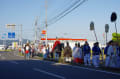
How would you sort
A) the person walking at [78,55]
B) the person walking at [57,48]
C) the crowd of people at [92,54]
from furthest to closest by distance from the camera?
the person walking at [57,48] < the person walking at [78,55] < the crowd of people at [92,54]

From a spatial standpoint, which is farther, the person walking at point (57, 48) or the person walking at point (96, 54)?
the person walking at point (57, 48)

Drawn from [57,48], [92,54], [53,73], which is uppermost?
[57,48]

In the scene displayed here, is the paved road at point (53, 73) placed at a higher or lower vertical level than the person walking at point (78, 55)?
lower

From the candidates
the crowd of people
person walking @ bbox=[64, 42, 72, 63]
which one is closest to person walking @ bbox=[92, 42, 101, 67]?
the crowd of people

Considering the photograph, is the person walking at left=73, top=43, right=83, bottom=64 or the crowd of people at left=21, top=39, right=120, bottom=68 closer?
the crowd of people at left=21, top=39, right=120, bottom=68

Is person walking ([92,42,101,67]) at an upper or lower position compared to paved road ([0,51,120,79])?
upper

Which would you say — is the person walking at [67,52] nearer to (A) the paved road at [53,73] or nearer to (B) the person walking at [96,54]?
(B) the person walking at [96,54]

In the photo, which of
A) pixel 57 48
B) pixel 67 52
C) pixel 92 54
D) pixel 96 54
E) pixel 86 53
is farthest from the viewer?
pixel 57 48

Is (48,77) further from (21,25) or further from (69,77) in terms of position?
(21,25)

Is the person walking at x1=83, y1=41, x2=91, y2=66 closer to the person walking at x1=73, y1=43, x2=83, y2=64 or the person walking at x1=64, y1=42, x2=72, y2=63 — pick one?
the person walking at x1=73, y1=43, x2=83, y2=64

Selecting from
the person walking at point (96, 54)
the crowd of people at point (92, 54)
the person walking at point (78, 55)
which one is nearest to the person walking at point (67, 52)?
the crowd of people at point (92, 54)

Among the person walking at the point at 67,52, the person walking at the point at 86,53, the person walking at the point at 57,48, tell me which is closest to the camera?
the person walking at the point at 86,53

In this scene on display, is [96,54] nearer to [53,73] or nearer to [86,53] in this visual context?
[86,53]

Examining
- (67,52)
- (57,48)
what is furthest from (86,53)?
(57,48)
